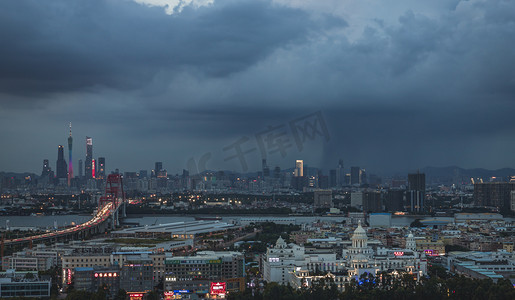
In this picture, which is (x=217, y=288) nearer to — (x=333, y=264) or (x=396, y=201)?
(x=333, y=264)

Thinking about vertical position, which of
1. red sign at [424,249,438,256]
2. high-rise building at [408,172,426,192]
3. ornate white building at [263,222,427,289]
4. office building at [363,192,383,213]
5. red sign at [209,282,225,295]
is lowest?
red sign at [209,282,225,295]

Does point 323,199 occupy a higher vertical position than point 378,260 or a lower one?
higher

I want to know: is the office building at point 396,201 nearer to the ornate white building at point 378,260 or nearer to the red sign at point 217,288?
the ornate white building at point 378,260

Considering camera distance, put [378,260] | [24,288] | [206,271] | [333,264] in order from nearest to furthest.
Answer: [24,288]
[206,271]
[333,264]
[378,260]

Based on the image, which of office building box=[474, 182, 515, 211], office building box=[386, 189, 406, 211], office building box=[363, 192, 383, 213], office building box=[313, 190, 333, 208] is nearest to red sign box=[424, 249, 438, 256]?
office building box=[363, 192, 383, 213]

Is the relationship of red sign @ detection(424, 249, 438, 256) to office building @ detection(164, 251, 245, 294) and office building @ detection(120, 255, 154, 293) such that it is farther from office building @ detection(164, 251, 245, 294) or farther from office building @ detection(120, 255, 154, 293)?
office building @ detection(120, 255, 154, 293)

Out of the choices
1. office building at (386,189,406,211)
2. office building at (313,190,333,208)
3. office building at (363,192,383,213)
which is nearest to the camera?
office building at (363,192,383,213)

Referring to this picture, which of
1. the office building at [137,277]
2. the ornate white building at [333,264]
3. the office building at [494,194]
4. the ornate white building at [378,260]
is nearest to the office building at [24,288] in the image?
the office building at [137,277]

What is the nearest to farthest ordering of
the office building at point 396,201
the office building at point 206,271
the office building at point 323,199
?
the office building at point 206,271 < the office building at point 396,201 < the office building at point 323,199

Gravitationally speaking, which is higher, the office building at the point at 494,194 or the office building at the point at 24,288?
the office building at the point at 494,194

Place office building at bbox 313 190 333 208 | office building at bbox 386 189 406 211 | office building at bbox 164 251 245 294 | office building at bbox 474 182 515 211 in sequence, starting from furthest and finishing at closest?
office building at bbox 313 190 333 208
office building at bbox 474 182 515 211
office building at bbox 386 189 406 211
office building at bbox 164 251 245 294

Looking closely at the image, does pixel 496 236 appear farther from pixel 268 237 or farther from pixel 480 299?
pixel 480 299

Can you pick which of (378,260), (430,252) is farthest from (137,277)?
(430,252)
